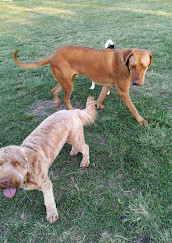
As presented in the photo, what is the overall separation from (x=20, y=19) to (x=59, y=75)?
10.0 meters

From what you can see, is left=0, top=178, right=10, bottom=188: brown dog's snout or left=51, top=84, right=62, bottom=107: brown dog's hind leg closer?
left=0, top=178, right=10, bottom=188: brown dog's snout

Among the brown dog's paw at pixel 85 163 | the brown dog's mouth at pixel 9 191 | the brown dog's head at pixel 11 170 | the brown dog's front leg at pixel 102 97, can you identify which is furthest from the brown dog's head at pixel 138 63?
the brown dog's mouth at pixel 9 191

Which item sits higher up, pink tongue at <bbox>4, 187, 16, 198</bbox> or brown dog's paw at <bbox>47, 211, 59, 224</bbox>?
pink tongue at <bbox>4, 187, 16, 198</bbox>

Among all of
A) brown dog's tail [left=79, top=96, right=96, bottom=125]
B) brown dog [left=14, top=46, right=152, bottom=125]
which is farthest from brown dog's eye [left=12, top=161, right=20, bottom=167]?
brown dog [left=14, top=46, right=152, bottom=125]

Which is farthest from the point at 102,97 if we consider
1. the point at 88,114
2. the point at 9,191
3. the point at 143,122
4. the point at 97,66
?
the point at 9,191

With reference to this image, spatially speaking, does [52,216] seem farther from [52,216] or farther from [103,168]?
[103,168]

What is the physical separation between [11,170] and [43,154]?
1.68ft

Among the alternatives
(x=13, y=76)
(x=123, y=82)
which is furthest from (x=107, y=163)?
(x=13, y=76)

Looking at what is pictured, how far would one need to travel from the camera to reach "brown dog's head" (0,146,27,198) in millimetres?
1541

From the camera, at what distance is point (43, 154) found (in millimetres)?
2059

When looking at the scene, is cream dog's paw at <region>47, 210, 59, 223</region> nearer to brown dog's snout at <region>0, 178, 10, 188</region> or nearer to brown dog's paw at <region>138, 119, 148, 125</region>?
brown dog's snout at <region>0, 178, 10, 188</region>

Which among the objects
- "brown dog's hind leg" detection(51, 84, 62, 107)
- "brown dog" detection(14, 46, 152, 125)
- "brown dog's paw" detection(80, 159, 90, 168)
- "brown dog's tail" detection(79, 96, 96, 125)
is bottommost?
"brown dog's paw" detection(80, 159, 90, 168)

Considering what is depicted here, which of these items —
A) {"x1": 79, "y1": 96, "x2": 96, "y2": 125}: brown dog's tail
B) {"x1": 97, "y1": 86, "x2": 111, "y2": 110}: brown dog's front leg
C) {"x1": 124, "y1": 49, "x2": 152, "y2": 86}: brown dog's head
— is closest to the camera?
{"x1": 79, "y1": 96, "x2": 96, "y2": 125}: brown dog's tail

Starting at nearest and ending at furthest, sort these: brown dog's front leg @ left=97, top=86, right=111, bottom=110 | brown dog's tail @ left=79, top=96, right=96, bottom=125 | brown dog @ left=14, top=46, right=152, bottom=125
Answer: brown dog's tail @ left=79, top=96, right=96, bottom=125 < brown dog @ left=14, top=46, right=152, bottom=125 < brown dog's front leg @ left=97, top=86, right=111, bottom=110
